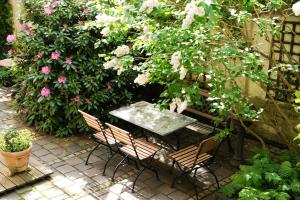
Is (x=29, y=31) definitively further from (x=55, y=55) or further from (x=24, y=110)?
(x=24, y=110)

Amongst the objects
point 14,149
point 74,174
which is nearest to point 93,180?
point 74,174

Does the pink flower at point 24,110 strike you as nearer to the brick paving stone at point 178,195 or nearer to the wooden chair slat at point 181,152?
the wooden chair slat at point 181,152

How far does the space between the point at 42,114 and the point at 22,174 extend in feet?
6.79

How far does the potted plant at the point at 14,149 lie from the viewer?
656 centimetres

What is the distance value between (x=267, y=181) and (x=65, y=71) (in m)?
4.50

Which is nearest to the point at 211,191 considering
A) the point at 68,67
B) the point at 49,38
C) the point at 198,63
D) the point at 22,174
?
the point at 198,63

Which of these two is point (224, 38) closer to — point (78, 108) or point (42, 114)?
point (78, 108)

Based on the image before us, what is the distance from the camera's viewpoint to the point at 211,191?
21.3ft

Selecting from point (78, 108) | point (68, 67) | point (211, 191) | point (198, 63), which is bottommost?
point (211, 191)

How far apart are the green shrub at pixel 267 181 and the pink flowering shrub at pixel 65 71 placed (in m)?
3.52

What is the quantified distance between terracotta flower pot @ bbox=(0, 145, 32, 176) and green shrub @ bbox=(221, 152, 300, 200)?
3.09 m

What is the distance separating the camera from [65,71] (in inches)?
327

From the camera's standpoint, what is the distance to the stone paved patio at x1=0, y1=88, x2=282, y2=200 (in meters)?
6.32

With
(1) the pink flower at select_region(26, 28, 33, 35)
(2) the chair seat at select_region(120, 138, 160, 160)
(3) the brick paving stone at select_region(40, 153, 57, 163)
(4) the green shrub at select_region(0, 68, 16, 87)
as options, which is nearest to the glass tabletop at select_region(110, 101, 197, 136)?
(2) the chair seat at select_region(120, 138, 160, 160)
